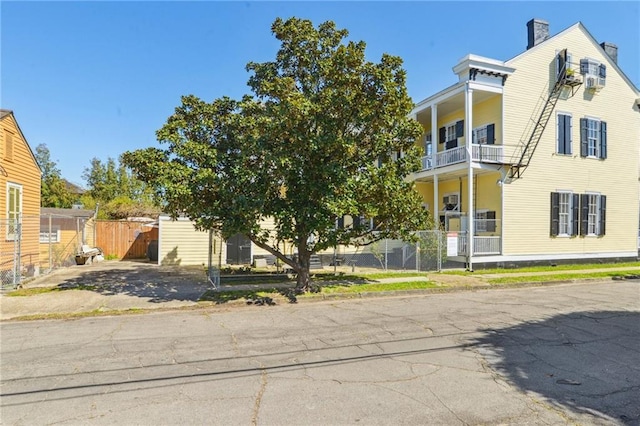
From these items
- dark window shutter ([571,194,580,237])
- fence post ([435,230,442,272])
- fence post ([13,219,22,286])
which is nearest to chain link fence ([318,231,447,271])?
fence post ([435,230,442,272])

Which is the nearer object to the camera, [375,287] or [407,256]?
[375,287]

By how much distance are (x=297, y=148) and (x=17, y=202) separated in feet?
36.4

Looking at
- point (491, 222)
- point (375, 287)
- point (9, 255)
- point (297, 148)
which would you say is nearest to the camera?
point (297, 148)

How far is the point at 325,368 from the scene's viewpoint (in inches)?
212

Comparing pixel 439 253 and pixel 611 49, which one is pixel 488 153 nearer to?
pixel 439 253

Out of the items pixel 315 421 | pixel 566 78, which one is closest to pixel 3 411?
pixel 315 421

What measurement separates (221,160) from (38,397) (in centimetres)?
717

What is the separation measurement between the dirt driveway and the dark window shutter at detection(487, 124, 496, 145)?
49.0 ft

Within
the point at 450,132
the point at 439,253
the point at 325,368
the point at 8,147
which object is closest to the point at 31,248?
the point at 8,147

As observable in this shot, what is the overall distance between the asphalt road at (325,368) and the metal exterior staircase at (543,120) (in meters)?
10.2

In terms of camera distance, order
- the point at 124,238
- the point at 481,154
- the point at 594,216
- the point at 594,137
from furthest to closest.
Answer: the point at 124,238, the point at 594,216, the point at 594,137, the point at 481,154

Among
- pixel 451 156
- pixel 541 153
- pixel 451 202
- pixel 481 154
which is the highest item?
pixel 541 153

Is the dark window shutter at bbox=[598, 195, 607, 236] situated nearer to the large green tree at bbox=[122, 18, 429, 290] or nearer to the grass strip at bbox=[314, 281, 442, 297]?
the grass strip at bbox=[314, 281, 442, 297]

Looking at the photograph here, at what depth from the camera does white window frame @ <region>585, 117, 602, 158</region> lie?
67.5 ft
